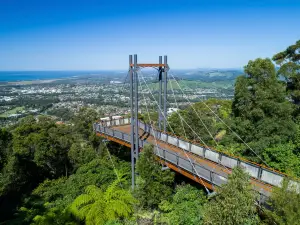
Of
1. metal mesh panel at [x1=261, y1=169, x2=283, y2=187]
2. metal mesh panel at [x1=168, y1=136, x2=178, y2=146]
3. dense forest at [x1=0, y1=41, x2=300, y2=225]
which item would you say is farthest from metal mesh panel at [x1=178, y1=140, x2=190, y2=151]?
metal mesh panel at [x1=261, y1=169, x2=283, y2=187]

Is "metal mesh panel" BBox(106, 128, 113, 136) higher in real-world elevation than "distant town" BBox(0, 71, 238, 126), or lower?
higher

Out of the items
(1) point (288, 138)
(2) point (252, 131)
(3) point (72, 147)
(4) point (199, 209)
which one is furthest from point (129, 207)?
(3) point (72, 147)

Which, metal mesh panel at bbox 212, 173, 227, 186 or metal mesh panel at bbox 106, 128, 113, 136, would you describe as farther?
metal mesh panel at bbox 106, 128, 113, 136

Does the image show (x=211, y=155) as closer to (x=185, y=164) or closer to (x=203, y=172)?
(x=185, y=164)

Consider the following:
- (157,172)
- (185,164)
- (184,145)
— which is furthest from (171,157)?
(184,145)

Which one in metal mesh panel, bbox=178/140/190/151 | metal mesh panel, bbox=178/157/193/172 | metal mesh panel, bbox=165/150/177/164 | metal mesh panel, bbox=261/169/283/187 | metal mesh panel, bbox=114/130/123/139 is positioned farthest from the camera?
metal mesh panel, bbox=114/130/123/139

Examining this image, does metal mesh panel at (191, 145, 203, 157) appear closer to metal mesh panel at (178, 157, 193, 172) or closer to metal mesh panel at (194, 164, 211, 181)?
metal mesh panel at (178, 157, 193, 172)

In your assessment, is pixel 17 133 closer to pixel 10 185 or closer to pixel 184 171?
pixel 10 185
